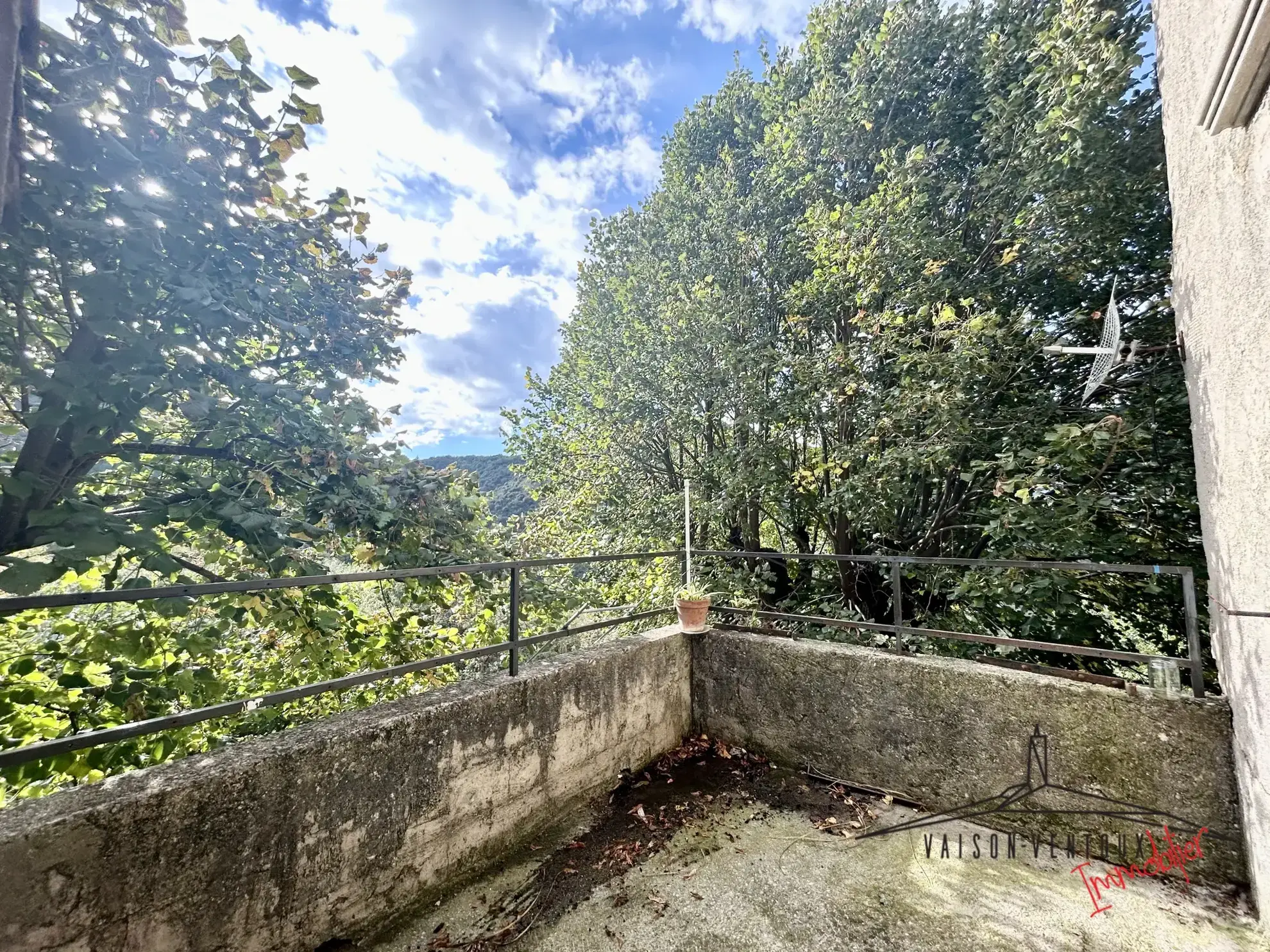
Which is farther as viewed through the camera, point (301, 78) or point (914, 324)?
point (914, 324)

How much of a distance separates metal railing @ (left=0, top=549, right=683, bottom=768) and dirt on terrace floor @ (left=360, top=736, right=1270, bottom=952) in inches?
33.3

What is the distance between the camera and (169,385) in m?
1.94

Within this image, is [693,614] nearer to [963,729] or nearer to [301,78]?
[963,729]

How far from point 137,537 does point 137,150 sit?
145 cm

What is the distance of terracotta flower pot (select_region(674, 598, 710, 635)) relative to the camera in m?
3.13

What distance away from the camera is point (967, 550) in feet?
14.9

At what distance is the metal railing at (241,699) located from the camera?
1.23 meters

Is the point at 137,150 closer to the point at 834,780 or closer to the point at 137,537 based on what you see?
the point at 137,537

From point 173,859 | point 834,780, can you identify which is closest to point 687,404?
point 834,780

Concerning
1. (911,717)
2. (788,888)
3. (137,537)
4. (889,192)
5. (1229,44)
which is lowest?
(788,888)

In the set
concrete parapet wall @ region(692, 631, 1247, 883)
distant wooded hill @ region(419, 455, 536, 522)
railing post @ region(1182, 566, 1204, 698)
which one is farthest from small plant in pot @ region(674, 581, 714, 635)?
distant wooded hill @ region(419, 455, 536, 522)

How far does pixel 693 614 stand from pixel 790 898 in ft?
4.86

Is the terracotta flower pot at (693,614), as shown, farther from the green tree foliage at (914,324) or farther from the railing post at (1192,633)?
the railing post at (1192,633)
